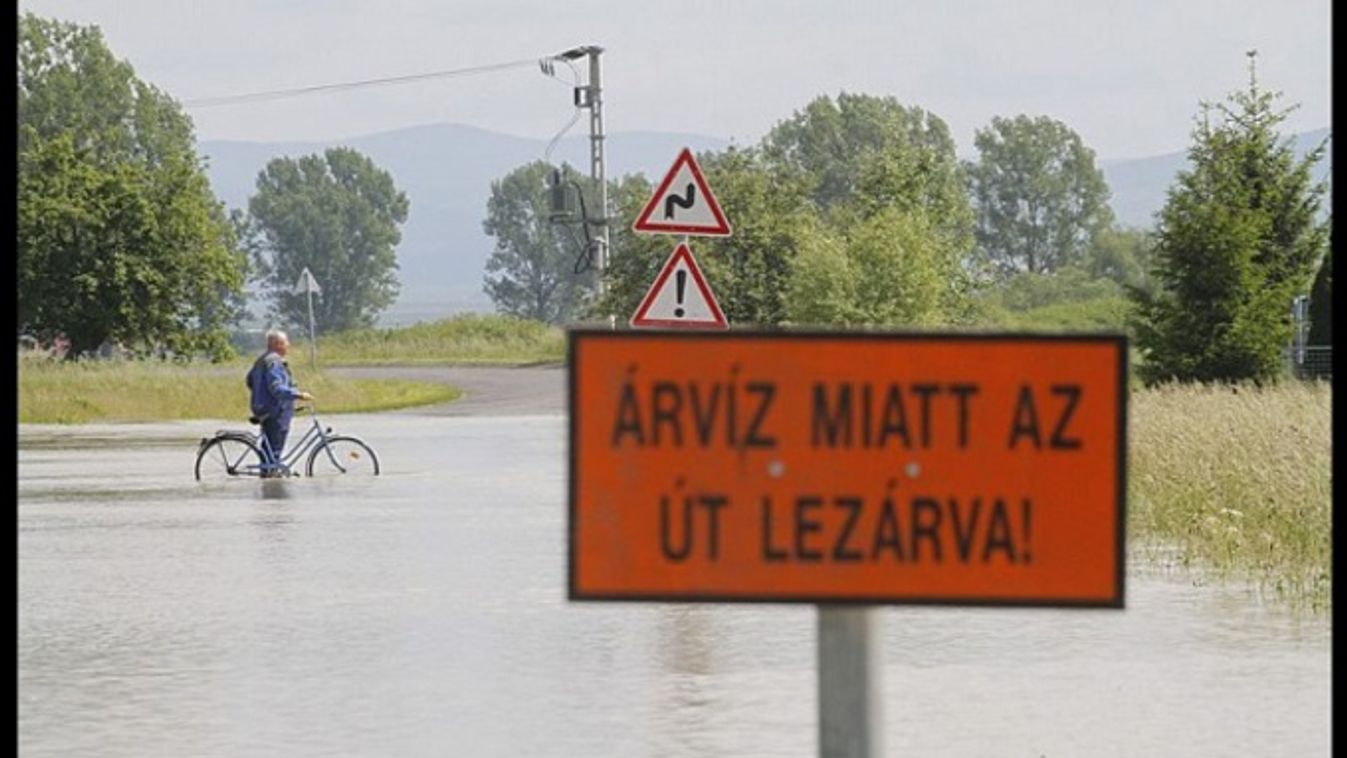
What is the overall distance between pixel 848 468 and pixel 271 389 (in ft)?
85.2

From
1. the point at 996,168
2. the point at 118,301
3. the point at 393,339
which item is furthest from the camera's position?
the point at 996,168

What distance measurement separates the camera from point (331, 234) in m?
134

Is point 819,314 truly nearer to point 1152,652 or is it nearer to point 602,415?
point 1152,652

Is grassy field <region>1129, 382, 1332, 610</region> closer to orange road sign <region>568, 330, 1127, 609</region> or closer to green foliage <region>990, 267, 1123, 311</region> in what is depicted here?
orange road sign <region>568, 330, 1127, 609</region>

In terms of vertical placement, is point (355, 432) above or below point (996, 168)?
below

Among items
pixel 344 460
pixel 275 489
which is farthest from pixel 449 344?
pixel 275 489

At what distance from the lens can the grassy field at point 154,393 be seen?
5097 cm

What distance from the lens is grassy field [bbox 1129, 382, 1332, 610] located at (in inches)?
673

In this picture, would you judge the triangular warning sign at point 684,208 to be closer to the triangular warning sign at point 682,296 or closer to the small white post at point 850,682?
Answer: the triangular warning sign at point 682,296

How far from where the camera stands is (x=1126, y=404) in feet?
13.3

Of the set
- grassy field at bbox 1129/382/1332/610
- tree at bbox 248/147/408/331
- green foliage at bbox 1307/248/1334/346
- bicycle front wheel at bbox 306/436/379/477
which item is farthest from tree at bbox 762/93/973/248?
grassy field at bbox 1129/382/1332/610

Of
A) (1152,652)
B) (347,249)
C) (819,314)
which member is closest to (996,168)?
(347,249)

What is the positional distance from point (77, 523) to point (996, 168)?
105992 mm

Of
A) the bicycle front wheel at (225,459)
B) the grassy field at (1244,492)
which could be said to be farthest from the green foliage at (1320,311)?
the bicycle front wheel at (225,459)
